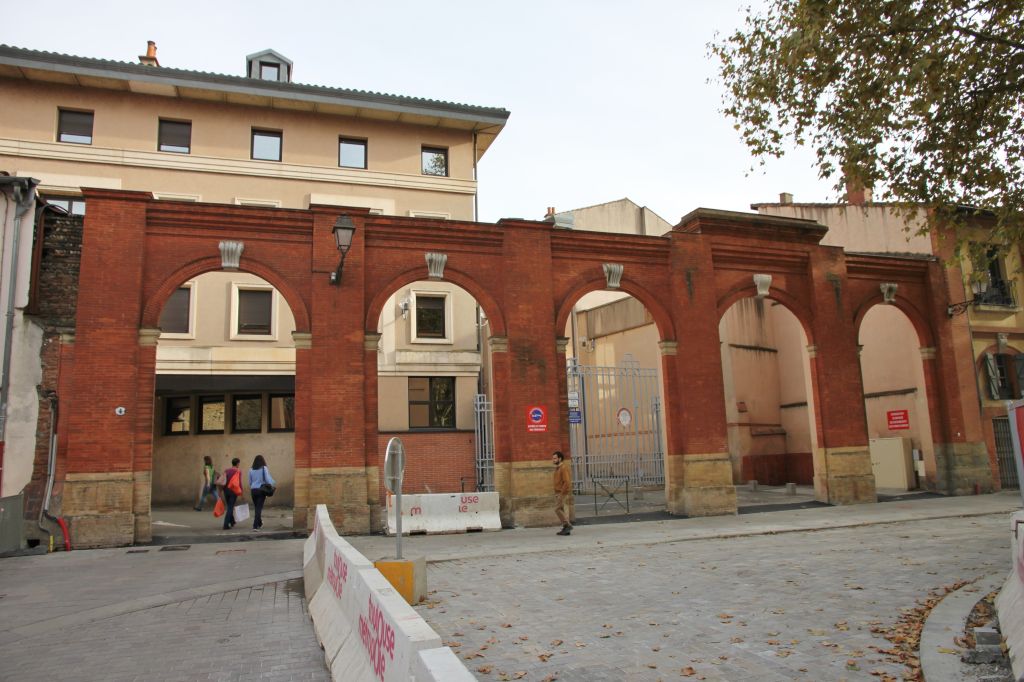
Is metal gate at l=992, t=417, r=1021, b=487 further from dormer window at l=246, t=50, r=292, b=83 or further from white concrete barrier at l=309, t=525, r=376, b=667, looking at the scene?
dormer window at l=246, t=50, r=292, b=83

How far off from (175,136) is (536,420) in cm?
1689

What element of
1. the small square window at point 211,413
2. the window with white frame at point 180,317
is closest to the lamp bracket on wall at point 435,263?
the window with white frame at point 180,317

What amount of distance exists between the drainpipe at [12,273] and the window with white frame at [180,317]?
27.2 feet

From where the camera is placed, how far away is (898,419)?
23531mm

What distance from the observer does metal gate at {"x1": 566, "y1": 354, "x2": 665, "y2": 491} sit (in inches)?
842

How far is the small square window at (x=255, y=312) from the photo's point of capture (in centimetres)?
2391

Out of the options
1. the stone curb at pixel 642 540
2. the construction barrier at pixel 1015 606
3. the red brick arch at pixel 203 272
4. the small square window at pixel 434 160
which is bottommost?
the stone curb at pixel 642 540

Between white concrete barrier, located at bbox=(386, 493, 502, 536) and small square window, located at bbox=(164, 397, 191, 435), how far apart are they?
1204cm

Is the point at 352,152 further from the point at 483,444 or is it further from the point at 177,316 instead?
the point at 483,444

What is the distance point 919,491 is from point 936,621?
1812 cm

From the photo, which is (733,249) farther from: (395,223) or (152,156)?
(152,156)

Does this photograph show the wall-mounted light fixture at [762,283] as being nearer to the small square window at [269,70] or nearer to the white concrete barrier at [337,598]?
the white concrete barrier at [337,598]

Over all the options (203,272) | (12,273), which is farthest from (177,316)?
(203,272)

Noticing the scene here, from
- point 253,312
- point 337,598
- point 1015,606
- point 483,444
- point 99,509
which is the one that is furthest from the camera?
point 253,312
